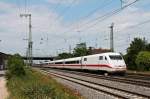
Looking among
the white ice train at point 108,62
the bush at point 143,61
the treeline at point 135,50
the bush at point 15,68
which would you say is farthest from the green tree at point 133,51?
the bush at point 15,68

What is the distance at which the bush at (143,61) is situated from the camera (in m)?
58.5

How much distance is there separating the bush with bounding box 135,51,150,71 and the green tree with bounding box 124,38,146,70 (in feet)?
19.4

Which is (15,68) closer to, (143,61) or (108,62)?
(108,62)

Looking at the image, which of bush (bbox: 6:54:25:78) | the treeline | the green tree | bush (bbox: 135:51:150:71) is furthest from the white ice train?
the green tree

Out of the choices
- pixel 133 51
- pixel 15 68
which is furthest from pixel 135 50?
pixel 15 68

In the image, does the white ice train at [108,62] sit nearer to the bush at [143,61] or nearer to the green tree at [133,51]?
the bush at [143,61]

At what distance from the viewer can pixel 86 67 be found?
181ft

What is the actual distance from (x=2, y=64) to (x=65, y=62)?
2301cm

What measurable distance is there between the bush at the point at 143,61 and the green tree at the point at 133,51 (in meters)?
5.93

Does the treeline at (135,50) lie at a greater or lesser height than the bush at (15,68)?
→ greater

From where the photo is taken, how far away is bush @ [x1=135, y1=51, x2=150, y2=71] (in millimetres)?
58453

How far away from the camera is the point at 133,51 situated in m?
68.2

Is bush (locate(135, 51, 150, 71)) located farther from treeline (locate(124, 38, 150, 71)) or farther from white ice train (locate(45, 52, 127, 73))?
white ice train (locate(45, 52, 127, 73))

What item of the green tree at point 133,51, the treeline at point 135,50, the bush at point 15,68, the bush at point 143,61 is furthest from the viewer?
the green tree at point 133,51
